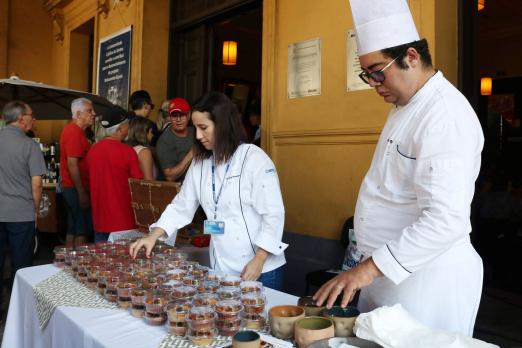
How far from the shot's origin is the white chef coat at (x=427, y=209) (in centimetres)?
130

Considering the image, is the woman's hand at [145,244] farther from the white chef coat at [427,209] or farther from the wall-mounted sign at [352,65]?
the wall-mounted sign at [352,65]

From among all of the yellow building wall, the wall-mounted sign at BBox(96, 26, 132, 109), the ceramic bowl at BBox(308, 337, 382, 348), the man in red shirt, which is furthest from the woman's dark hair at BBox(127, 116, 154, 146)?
the wall-mounted sign at BBox(96, 26, 132, 109)

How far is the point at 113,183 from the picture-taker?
3600mm

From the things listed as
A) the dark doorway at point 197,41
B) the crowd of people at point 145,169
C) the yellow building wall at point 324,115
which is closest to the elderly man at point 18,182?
the crowd of people at point 145,169

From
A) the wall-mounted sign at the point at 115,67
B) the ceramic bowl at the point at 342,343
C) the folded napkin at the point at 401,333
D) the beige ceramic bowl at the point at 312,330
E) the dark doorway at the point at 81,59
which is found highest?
the dark doorway at the point at 81,59

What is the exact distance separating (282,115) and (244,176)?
2.21 m

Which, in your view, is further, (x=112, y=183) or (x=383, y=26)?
(x=112, y=183)

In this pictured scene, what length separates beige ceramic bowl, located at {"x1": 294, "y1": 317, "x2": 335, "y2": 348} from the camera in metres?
1.23

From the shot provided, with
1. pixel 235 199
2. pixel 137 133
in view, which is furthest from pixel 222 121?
pixel 137 133

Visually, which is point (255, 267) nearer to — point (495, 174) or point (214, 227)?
point (214, 227)

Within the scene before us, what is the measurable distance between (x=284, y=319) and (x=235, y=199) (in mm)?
907

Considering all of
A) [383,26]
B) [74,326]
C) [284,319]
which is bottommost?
[74,326]

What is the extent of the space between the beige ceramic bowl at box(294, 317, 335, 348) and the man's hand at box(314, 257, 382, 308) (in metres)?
0.09

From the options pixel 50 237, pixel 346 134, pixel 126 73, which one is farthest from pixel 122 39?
pixel 346 134
